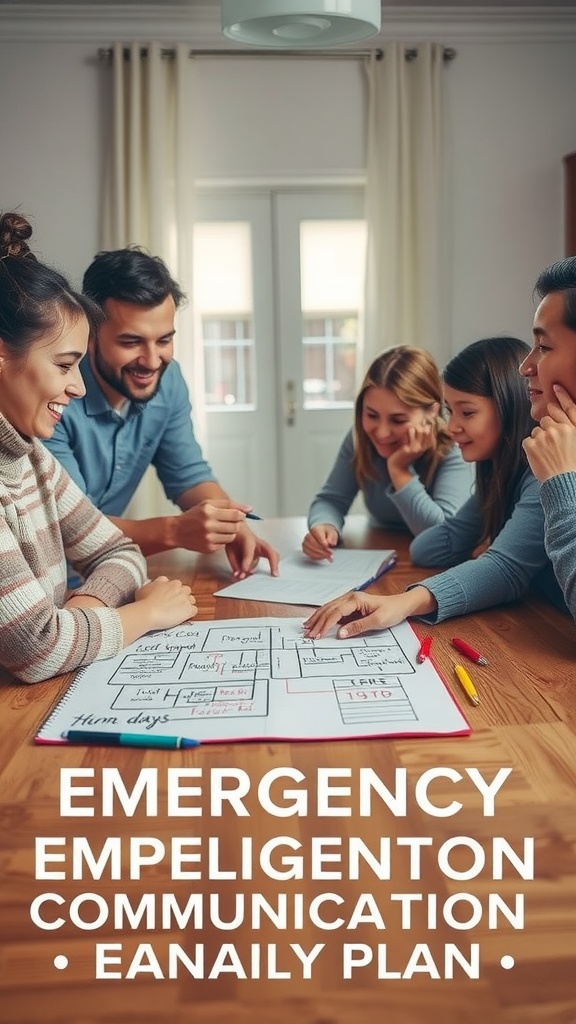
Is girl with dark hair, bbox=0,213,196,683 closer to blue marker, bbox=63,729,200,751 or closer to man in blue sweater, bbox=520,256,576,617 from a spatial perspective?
blue marker, bbox=63,729,200,751

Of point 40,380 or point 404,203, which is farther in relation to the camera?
point 404,203

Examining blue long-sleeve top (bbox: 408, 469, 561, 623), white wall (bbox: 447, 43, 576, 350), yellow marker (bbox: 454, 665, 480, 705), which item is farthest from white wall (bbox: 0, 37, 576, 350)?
yellow marker (bbox: 454, 665, 480, 705)

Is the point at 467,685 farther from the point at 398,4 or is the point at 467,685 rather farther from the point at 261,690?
the point at 398,4

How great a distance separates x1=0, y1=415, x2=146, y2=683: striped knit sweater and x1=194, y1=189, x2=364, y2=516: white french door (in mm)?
3023

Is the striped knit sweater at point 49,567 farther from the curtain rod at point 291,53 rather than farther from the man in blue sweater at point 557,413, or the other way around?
the curtain rod at point 291,53

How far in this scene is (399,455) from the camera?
6.75 ft

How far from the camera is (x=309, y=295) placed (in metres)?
4.50

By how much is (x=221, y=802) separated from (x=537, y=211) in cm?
420

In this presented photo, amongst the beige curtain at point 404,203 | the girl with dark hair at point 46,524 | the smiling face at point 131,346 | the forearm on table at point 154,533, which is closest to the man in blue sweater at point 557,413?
the girl with dark hair at point 46,524

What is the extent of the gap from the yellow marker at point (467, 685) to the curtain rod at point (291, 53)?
12.5ft

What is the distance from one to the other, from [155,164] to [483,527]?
3.07 metres

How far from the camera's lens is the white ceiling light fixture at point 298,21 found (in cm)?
169

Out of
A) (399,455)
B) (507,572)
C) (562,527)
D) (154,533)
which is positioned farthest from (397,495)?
(562,527)

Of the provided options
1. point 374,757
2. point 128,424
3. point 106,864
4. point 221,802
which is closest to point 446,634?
point 374,757
